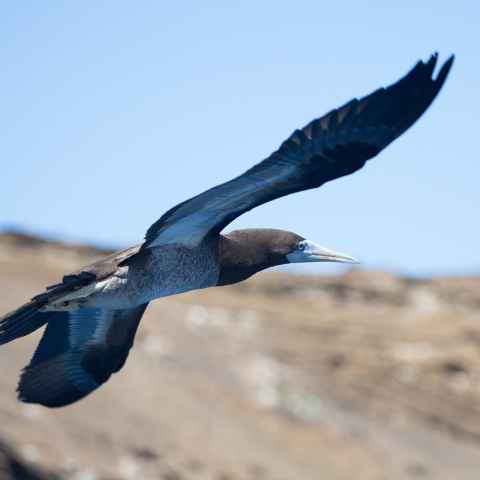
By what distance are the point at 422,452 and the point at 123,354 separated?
37.0 ft

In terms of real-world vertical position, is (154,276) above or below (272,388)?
above

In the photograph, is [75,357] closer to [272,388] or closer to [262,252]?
[262,252]

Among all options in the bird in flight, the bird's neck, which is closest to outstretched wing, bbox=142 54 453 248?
the bird in flight

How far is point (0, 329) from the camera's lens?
475 inches

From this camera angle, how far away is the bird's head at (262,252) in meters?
12.3

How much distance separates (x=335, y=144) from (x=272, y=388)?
13.3 metres

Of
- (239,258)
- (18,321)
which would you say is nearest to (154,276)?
(239,258)

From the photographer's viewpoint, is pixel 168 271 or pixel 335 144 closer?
pixel 335 144

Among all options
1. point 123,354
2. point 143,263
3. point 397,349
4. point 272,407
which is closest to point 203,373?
point 272,407

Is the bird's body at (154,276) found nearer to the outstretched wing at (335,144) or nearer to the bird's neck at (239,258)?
the bird's neck at (239,258)

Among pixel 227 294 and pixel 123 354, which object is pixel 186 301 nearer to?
pixel 227 294

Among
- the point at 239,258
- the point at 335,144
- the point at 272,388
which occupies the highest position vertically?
the point at 335,144

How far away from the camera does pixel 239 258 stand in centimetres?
1232

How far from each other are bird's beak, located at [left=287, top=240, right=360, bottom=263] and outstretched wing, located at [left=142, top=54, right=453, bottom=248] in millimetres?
1078
